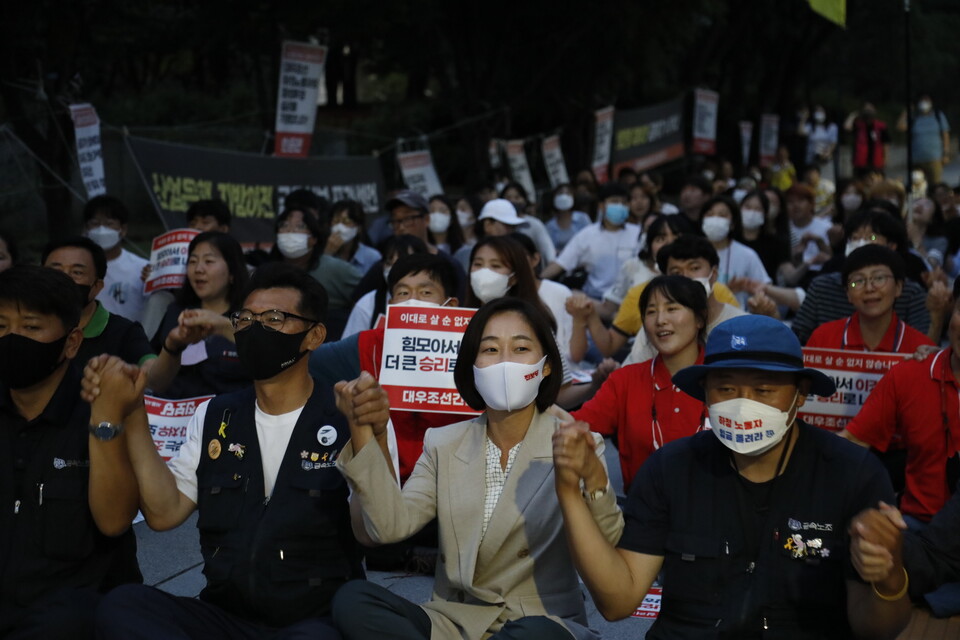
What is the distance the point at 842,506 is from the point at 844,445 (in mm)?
197

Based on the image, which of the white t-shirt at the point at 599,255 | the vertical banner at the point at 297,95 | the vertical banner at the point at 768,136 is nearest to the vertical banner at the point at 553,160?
the vertical banner at the point at 297,95

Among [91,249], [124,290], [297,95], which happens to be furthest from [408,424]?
[297,95]

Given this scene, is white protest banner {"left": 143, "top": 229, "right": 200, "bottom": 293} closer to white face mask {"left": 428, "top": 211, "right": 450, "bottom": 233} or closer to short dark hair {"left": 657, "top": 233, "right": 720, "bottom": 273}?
short dark hair {"left": 657, "top": 233, "right": 720, "bottom": 273}

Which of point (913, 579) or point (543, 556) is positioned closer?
point (913, 579)

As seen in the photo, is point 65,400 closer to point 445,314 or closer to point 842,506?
point 445,314

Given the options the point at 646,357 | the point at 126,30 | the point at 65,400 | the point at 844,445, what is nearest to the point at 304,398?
the point at 65,400

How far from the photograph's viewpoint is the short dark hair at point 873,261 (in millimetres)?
6273

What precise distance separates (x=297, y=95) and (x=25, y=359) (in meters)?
9.09

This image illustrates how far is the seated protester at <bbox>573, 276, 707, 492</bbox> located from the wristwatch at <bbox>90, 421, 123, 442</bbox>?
2.20 metres

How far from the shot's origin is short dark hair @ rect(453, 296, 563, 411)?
4164mm

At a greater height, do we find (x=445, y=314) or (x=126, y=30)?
(x=126, y=30)

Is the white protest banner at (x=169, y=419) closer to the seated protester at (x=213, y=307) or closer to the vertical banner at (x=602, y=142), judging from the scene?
the seated protester at (x=213, y=307)

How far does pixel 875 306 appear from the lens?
6.25m

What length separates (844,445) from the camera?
139 inches
